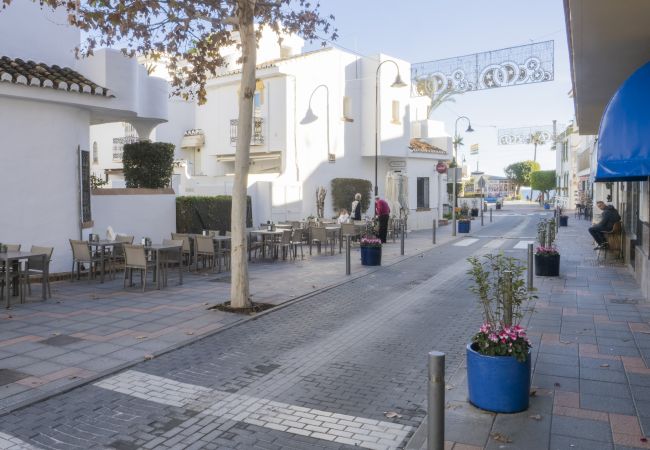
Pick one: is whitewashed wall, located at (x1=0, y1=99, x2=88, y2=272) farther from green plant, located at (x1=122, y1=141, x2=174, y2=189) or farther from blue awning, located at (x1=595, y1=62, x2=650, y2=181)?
blue awning, located at (x1=595, y1=62, x2=650, y2=181)

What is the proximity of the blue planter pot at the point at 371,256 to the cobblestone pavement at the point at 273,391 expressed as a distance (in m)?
5.70

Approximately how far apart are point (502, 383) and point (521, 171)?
98.2 meters

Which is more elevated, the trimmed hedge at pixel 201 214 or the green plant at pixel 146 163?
the green plant at pixel 146 163

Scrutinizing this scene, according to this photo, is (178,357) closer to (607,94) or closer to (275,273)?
(275,273)

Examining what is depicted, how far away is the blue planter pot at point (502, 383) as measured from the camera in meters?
4.93

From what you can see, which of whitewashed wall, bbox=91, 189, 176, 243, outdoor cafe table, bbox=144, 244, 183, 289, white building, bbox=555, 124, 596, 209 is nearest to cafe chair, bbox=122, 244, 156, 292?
outdoor cafe table, bbox=144, 244, 183, 289

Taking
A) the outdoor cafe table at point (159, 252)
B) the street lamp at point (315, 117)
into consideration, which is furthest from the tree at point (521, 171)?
the outdoor cafe table at point (159, 252)

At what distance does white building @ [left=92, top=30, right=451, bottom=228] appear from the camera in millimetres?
23406

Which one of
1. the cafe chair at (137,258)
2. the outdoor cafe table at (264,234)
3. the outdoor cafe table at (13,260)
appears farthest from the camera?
the outdoor cafe table at (264,234)

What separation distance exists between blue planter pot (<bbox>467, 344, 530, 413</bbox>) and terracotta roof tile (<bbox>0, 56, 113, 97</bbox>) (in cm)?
1097

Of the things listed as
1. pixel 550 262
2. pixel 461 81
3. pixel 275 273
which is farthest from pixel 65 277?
pixel 461 81

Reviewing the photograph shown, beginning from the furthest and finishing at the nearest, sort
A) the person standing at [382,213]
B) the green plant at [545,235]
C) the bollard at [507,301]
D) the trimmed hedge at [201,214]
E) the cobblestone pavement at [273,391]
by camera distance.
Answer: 1. the person standing at [382,213]
2. the trimmed hedge at [201,214]
3. the green plant at [545,235]
4. the bollard at [507,301]
5. the cobblestone pavement at [273,391]

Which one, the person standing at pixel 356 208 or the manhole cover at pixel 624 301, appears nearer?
the manhole cover at pixel 624 301

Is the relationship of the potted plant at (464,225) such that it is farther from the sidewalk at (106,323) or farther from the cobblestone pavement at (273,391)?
the cobblestone pavement at (273,391)
